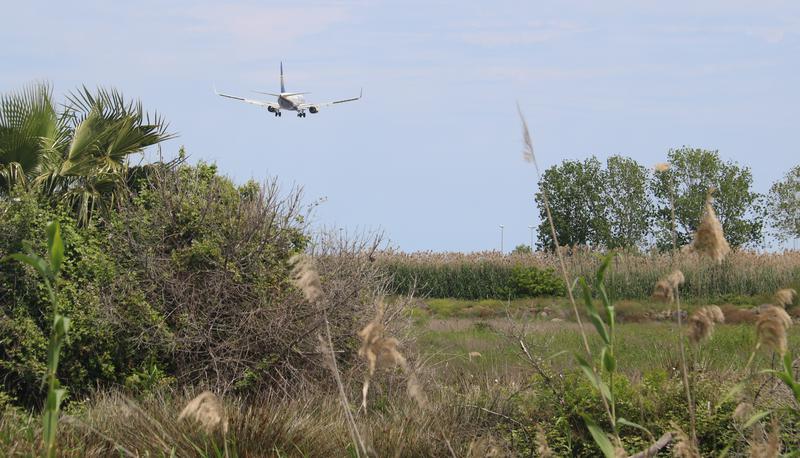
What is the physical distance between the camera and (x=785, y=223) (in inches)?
1903

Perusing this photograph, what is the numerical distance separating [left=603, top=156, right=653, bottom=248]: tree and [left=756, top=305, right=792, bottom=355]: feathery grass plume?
45617 millimetres

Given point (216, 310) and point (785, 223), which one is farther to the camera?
point (785, 223)

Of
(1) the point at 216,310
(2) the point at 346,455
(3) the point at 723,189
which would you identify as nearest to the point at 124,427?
(2) the point at 346,455

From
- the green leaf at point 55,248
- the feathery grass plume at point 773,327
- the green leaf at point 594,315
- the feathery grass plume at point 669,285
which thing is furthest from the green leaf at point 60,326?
the feathery grass plume at point 773,327

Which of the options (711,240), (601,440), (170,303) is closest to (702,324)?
(711,240)

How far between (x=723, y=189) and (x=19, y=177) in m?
40.1

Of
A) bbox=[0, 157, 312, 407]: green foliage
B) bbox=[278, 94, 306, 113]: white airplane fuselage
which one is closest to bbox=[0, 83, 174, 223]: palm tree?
bbox=[0, 157, 312, 407]: green foliage

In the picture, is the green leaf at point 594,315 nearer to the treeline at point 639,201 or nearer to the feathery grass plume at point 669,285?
the feathery grass plume at point 669,285

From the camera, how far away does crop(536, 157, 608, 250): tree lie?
50094 millimetres

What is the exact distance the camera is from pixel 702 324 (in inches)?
116

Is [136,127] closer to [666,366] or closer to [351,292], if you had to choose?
[351,292]

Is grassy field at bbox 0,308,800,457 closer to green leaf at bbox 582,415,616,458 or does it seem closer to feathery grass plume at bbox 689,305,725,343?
green leaf at bbox 582,415,616,458

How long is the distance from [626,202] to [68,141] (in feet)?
125

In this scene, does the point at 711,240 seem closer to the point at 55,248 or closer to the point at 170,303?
the point at 55,248
